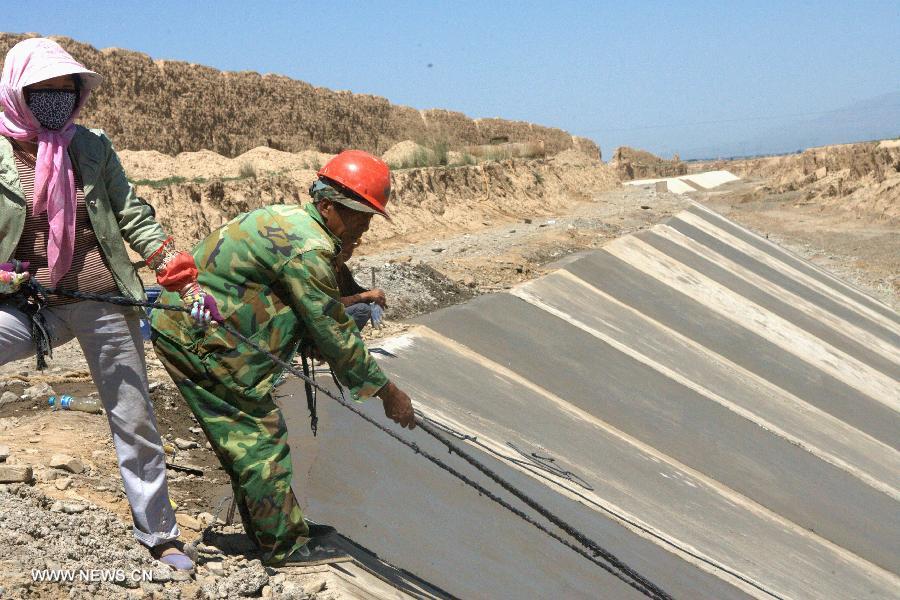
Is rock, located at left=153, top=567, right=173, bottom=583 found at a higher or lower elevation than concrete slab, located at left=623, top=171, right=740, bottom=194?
higher

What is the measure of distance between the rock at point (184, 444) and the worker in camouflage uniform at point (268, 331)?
1777 mm

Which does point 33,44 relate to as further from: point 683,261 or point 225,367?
point 683,261

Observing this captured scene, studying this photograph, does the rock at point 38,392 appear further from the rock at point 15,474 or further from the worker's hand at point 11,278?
the worker's hand at point 11,278

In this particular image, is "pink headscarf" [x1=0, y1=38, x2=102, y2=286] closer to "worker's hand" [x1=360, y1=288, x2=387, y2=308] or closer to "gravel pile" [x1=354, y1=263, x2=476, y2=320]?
"worker's hand" [x1=360, y1=288, x2=387, y2=308]

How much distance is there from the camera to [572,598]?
4.25 metres

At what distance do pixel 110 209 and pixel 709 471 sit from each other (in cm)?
668

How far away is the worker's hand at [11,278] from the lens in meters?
2.70

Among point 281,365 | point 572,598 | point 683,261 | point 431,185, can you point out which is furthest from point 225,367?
point 431,185

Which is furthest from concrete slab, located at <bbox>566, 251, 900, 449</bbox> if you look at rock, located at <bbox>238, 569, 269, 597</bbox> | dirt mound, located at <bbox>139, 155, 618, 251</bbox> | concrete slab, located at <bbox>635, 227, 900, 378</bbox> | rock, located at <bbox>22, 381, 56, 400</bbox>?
rock, located at <bbox>238, 569, 269, 597</bbox>

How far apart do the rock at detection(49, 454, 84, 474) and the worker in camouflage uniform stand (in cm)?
96

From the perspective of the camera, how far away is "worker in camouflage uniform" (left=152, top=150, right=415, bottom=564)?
3.03 m

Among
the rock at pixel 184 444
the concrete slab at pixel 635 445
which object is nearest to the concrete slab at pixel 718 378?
the concrete slab at pixel 635 445

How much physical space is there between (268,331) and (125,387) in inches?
19.5

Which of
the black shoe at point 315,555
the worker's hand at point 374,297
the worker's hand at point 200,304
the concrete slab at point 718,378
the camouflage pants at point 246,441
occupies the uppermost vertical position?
the worker's hand at point 200,304
